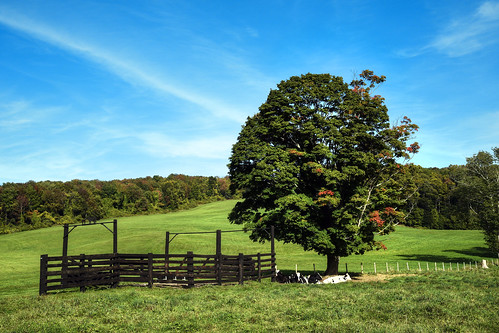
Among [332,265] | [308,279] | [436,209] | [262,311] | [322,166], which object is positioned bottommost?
[308,279]

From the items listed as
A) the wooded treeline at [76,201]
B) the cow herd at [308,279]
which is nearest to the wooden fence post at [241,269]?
the cow herd at [308,279]

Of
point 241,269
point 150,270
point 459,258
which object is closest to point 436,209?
point 459,258

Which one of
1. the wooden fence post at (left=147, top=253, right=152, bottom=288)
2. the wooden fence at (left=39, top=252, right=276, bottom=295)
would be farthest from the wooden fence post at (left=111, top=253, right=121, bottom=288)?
the wooden fence post at (left=147, top=253, right=152, bottom=288)

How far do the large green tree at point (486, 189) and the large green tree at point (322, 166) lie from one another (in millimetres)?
18446

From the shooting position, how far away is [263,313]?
1370 centimetres

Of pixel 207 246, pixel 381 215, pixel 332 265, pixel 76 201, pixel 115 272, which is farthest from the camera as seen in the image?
pixel 76 201

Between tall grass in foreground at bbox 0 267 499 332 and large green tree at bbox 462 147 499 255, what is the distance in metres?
29.2

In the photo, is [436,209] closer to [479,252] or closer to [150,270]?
[479,252]

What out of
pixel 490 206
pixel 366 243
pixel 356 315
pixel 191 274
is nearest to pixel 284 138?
pixel 366 243

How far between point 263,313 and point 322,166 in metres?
16.0

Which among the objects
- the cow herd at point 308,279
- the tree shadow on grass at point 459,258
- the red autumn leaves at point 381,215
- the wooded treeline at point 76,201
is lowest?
the tree shadow on grass at point 459,258

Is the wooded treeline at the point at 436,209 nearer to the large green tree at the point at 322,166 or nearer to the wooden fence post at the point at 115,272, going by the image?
the large green tree at the point at 322,166

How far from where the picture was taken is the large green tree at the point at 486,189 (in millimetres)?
42500

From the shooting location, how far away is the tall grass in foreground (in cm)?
1167
